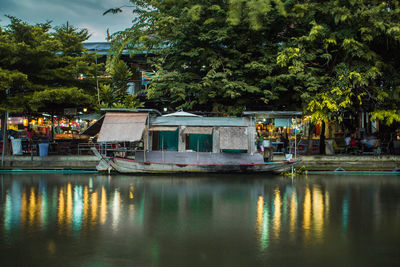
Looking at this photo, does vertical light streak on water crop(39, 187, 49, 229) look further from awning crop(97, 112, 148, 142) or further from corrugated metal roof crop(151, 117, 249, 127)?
corrugated metal roof crop(151, 117, 249, 127)

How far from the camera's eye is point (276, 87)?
20.6 meters

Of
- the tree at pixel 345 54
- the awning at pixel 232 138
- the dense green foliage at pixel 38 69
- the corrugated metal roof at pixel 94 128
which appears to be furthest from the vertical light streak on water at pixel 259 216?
the dense green foliage at pixel 38 69

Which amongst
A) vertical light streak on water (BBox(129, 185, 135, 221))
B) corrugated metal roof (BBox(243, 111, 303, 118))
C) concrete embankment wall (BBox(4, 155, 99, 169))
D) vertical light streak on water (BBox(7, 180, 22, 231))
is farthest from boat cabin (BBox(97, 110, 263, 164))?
vertical light streak on water (BBox(7, 180, 22, 231))

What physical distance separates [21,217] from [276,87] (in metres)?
15.4

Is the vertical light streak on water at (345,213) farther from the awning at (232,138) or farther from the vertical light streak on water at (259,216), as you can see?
the awning at (232,138)

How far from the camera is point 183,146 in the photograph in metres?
19.5

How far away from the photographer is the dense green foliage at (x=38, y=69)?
21.3 m

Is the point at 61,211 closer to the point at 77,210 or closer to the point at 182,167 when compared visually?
the point at 77,210

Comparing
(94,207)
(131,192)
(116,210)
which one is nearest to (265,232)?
(116,210)

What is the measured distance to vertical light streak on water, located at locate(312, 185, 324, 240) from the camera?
22.9 feet

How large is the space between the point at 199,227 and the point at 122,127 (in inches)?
489

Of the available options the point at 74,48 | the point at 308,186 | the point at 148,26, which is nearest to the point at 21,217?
the point at 308,186

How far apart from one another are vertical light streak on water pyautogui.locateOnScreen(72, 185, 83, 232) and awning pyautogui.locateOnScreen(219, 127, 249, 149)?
8.13 metres

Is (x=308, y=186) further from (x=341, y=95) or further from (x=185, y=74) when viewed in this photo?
(x=185, y=74)
